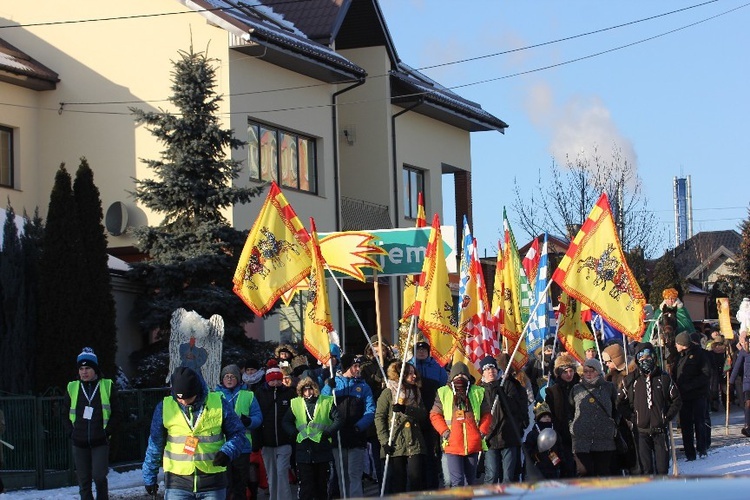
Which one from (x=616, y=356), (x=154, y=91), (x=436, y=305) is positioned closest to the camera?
(x=436, y=305)

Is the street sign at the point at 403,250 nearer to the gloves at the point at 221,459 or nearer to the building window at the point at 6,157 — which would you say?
the gloves at the point at 221,459

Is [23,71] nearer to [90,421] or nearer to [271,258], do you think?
[271,258]

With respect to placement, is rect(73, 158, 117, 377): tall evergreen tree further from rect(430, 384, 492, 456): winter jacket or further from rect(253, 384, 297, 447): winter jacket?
rect(430, 384, 492, 456): winter jacket

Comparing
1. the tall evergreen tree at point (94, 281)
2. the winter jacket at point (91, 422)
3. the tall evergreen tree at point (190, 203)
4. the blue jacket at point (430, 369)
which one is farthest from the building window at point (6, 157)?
the winter jacket at point (91, 422)

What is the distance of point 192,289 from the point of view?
70.5ft

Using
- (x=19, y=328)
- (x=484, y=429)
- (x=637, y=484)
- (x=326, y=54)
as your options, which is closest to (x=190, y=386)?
(x=484, y=429)

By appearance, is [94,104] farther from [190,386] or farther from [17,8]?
[190,386]

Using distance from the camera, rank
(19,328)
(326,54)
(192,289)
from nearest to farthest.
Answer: (19,328)
(192,289)
(326,54)

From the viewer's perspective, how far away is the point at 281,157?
28.3 metres

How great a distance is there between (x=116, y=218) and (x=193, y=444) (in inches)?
656

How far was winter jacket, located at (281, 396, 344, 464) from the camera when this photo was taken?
14.0 metres

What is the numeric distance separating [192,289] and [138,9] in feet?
25.6

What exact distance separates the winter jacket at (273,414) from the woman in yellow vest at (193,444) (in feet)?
13.7

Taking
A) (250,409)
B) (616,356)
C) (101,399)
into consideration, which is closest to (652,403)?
(616,356)
